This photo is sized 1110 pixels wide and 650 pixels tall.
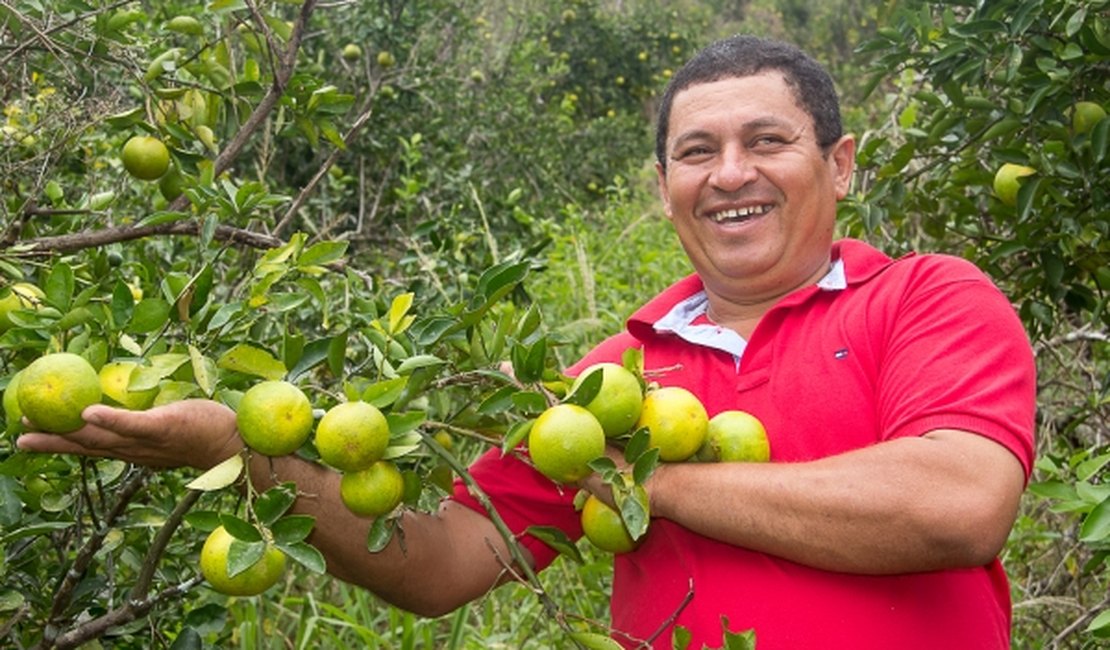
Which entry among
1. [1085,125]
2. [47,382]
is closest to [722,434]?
[47,382]

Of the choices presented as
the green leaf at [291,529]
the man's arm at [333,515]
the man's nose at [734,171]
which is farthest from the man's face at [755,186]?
the green leaf at [291,529]

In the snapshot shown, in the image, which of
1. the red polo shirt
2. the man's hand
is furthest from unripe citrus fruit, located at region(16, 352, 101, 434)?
the red polo shirt

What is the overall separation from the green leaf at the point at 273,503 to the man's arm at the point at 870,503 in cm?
54

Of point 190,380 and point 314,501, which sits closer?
point 190,380

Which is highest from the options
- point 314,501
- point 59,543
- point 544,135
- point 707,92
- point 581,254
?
point 707,92

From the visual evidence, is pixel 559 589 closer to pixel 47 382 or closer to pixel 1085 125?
pixel 1085 125

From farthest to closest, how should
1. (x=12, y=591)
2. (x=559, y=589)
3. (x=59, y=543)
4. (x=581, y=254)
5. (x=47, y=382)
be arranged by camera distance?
(x=581, y=254)
(x=559, y=589)
(x=59, y=543)
(x=12, y=591)
(x=47, y=382)

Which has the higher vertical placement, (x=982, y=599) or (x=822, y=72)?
(x=822, y=72)

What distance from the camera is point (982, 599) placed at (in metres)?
1.87

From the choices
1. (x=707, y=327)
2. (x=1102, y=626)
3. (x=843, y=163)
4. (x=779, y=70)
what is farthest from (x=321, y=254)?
(x=1102, y=626)

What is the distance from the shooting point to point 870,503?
5.42ft

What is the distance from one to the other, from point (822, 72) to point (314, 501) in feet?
4.18

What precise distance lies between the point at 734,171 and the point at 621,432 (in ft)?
2.34

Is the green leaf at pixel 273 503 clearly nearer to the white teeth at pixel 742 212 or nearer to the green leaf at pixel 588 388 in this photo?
the green leaf at pixel 588 388
